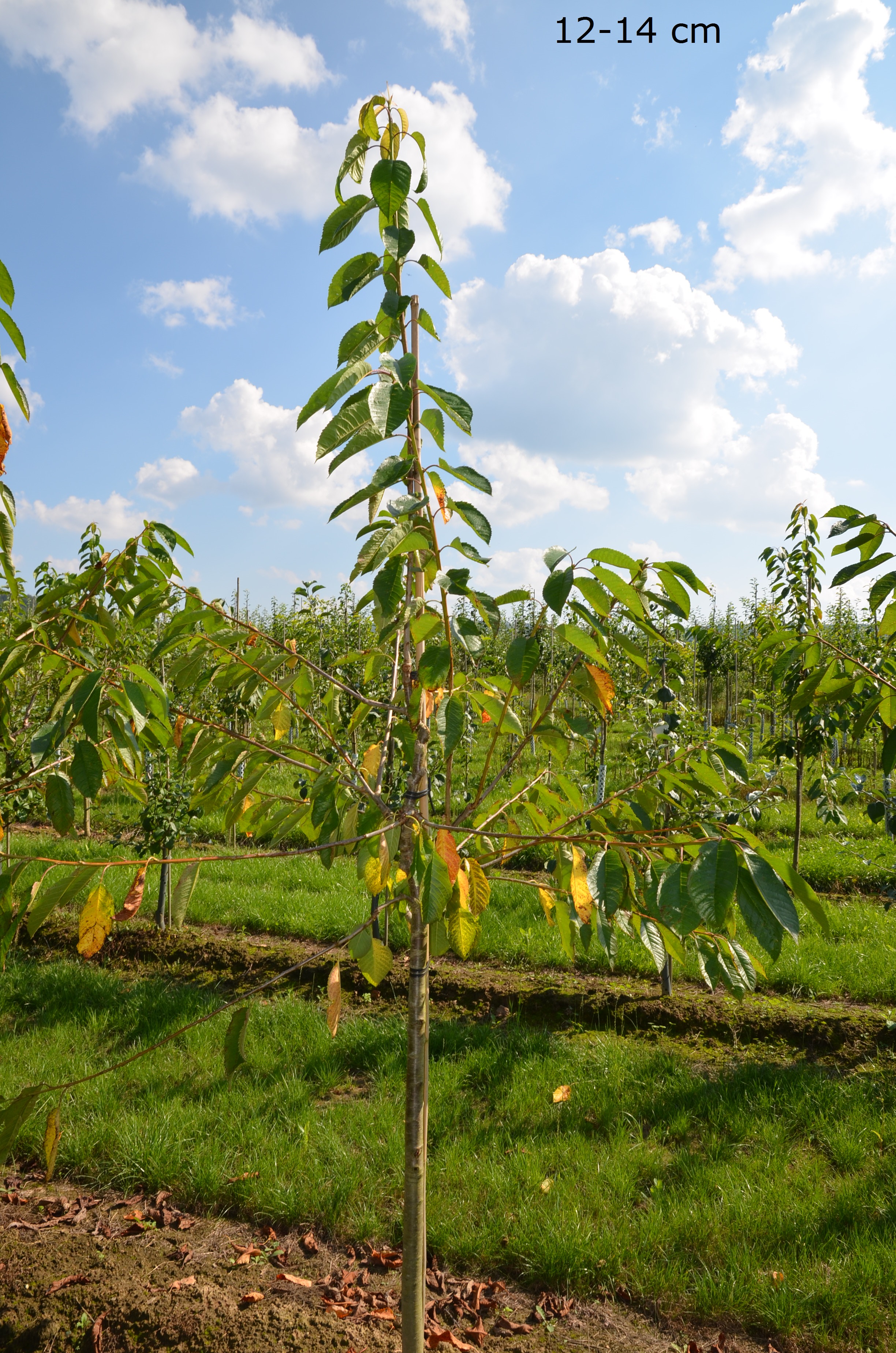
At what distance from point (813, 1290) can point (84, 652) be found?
3211 millimetres

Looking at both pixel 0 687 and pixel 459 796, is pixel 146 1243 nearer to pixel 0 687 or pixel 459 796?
pixel 0 687

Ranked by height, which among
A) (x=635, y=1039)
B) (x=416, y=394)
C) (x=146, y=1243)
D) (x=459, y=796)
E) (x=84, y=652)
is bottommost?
(x=146, y=1243)

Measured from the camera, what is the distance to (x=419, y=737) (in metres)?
1.80

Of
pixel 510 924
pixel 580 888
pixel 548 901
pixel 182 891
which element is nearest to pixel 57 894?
pixel 182 891

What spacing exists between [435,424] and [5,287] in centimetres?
78

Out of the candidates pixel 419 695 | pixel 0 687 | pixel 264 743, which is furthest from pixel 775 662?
pixel 0 687

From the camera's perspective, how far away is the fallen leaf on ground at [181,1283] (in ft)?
8.33

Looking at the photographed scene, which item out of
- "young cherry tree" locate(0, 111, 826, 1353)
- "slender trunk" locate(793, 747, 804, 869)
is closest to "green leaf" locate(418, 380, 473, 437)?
"young cherry tree" locate(0, 111, 826, 1353)

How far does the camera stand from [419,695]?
173 cm

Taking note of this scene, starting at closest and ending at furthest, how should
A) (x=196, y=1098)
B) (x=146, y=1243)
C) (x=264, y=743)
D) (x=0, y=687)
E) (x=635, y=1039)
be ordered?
(x=264, y=743)
(x=0, y=687)
(x=146, y=1243)
(x=196, y=1098)
(x=635, y=1039)

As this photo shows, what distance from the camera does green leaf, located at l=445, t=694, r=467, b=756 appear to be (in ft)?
4.71

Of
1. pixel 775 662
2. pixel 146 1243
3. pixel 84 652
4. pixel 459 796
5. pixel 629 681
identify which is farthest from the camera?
pixel 629 681

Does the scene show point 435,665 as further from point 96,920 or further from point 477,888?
point 96,920

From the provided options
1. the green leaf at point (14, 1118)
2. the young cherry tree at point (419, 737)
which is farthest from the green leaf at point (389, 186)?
the green leaf at point (14, 1118)
